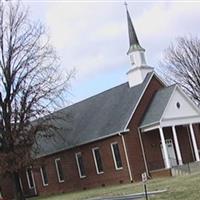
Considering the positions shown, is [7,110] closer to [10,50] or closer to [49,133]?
[10,50]

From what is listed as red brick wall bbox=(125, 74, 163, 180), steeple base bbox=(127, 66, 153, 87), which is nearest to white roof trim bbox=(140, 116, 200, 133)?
red brick wall bbox=(125, 74, 163, 180)

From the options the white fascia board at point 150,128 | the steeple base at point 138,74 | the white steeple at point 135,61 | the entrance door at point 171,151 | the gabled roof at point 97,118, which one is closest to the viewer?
the white fascia board at point 150,128

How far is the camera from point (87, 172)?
44312 mm

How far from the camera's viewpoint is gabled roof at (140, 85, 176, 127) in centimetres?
4028

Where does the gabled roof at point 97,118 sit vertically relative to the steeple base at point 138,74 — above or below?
below

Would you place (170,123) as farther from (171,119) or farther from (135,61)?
(135,61)

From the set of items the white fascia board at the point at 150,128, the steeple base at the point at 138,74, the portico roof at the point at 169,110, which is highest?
the steeple base at the point at 138,74

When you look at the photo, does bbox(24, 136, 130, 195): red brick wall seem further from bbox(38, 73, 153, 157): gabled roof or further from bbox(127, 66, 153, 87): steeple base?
bbox(127, 66, 153, 87): steeple base

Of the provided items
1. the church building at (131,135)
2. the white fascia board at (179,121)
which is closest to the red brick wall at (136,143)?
the church building at (131,135)

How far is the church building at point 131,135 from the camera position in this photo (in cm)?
4044

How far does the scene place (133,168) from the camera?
4009 centimetres

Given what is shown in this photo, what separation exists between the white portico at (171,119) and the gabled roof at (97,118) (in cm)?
144

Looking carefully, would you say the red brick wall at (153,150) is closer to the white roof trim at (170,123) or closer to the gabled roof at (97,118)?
the white roof trim at (170,123)

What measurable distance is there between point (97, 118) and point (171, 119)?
6.85 m
